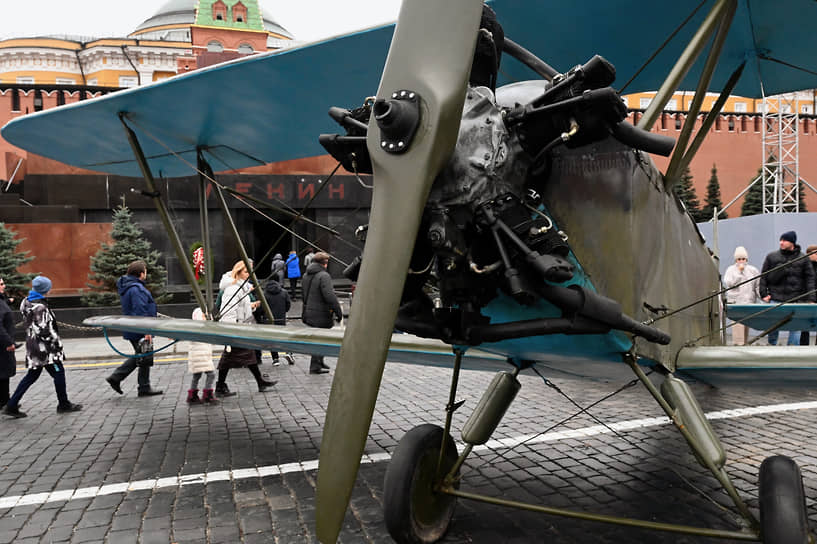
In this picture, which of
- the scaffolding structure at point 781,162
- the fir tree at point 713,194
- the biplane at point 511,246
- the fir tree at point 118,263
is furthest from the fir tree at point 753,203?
Answer: the biplane at point 511,246

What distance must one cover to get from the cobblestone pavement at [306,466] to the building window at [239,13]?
40.8m

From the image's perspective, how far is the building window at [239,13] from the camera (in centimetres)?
4253

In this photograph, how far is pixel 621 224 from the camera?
2.57 metres

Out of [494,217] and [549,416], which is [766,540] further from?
[549,416]

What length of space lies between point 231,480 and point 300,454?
0.71 m

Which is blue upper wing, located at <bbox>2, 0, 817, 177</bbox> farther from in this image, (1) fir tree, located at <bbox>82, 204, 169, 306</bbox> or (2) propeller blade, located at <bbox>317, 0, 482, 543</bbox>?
(1) fir tree, located at <bbox>82, 204, 169, 306</bbox>

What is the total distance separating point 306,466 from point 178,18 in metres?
63.7

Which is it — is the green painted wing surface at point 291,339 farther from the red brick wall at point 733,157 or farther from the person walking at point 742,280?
the red brick wall at point 733,157

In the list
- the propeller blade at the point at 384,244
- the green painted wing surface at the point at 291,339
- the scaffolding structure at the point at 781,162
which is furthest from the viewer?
the scaffolding structure at the point at 781,162

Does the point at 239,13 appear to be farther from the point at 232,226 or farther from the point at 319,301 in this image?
the point at 232,226

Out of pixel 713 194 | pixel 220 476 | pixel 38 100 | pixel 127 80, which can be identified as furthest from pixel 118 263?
pixel 127 80

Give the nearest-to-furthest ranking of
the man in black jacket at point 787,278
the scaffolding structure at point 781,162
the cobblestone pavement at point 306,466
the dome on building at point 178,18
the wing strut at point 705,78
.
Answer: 1. the wing strut at point 705,78
2. the cobblestone pavement at point 306,466
3. the man in black jacket at point 787,278
4. the scaffolding structure at point 781,162
5. the dome on building at point 178,18

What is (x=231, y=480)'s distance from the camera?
4.24m

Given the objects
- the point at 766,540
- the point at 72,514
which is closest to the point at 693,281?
the point at 766,540
